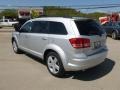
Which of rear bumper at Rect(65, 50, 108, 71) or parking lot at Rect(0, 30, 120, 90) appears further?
rear bumper at Rect(65, 50, 108, 71)

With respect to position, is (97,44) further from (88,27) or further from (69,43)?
(69,43)

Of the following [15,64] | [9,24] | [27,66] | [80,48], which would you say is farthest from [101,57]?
[9,24]

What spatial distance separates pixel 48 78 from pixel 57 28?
1.50 meters

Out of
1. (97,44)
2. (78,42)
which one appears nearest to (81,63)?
(78,42)

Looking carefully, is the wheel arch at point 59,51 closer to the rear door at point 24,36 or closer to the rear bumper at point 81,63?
the rear bumper at point 81,63

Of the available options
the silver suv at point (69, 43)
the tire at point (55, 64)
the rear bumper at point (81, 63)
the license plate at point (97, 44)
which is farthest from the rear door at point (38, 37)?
the license plate at point (97, 44)

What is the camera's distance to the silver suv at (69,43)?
6004 millimetres

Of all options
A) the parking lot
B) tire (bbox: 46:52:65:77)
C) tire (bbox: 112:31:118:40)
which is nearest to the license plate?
the parking lot

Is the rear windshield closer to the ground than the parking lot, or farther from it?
farther from it

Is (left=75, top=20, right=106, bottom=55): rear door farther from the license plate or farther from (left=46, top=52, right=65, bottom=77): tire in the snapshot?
(left=46, top=52, right=65, bottom=77): tire

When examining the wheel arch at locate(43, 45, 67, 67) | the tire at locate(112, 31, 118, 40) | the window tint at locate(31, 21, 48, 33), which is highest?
the window tint at locate(31, 21, 48, 33)

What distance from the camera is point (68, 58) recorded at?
20.0 ft

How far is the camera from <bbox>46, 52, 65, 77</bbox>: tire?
6.36 metres

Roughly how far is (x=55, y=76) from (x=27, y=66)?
1501 millimetres
